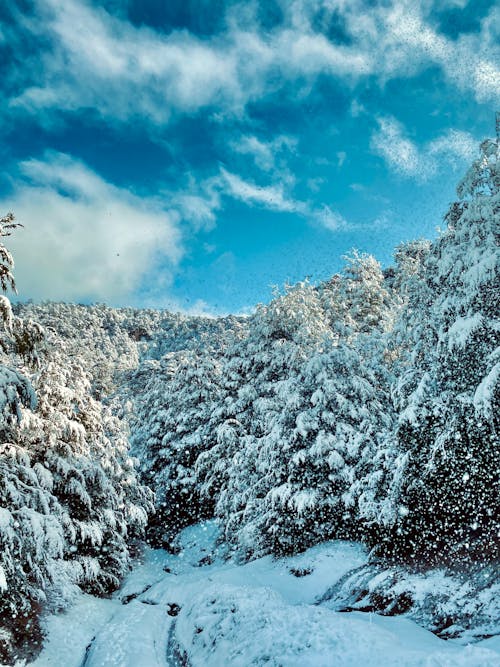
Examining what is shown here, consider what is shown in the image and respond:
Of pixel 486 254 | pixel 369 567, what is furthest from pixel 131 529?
pixel 486 254

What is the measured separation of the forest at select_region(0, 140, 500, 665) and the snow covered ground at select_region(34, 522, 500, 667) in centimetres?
65

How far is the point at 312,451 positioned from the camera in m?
13.0

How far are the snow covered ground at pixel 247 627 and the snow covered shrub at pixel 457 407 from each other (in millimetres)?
2388

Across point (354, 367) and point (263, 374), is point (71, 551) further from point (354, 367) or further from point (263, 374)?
point (354, 367)

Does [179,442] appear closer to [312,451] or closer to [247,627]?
[312,451]

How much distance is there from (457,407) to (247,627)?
22.1 feet

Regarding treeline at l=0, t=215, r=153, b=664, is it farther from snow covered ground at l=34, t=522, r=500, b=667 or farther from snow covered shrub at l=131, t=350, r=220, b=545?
snow covered shrub at l=131, t=350, r=220, b=545

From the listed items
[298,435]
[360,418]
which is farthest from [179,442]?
[360,418]

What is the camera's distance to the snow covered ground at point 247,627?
677 centimetres

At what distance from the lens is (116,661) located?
9.05 m

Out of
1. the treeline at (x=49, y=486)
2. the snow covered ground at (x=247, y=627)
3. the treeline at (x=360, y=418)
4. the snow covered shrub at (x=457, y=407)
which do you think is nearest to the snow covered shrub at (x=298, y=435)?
the treeline at (x=360, y=418)

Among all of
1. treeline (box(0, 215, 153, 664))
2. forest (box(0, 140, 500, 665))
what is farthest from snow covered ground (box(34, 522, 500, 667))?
treeline (box(0, 215, 153, 664))

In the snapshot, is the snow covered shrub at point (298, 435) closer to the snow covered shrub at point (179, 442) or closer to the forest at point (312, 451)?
the forest at point (312, 451)

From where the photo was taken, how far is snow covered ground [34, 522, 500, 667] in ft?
22.2
